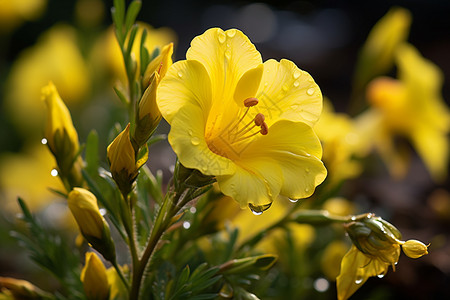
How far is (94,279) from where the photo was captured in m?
0.83

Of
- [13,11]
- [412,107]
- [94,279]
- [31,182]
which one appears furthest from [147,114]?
[13,11]

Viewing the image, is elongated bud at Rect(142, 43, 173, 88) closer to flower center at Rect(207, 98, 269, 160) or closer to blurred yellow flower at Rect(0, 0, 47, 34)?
flower center at Rect(207, 98, 269, 160)

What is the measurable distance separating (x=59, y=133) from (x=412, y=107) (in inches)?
46.3

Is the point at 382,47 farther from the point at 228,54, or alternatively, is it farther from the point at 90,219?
the point at 90,219

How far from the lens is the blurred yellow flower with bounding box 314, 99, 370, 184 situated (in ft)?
3.90

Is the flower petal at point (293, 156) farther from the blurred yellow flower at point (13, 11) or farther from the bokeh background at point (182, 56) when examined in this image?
the blurred yellow flower at point (13, 11)

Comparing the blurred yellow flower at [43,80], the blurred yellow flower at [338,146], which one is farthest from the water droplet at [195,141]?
the blurred yellow flower at [43,80]

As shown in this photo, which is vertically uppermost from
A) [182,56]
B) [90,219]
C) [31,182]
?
[90,219]

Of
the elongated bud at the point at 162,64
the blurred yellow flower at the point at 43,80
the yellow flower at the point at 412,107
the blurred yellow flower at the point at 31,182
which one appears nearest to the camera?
the elongated bud at the point at 162,64

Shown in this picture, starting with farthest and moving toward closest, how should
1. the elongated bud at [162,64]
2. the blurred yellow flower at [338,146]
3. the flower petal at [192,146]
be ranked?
the blurred yellow flower at [338,146], the elongated bud at [162,64], the flower petal at [192,146]

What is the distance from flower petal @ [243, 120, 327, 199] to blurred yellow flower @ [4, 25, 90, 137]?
1.54 meters

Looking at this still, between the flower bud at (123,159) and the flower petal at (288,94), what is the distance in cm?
20

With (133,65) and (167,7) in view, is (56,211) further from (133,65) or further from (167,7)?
(167,7)

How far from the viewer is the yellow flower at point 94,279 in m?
0.82
